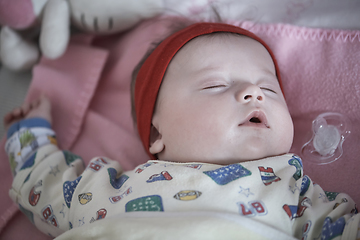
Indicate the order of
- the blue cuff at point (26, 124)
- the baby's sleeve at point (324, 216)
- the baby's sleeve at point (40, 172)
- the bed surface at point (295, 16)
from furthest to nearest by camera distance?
the blue cuff at point (26, 124), the bed surface at point (295, 16), the baby's sleeve at point (40, 172), the baby's sleeve at point (324, 216)

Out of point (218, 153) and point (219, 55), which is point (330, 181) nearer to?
point (218, 153)

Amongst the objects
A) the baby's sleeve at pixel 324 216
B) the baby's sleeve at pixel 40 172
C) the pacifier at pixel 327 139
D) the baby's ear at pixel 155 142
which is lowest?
the baby's sleeve at pixel 40 172

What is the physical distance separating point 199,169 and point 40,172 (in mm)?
587

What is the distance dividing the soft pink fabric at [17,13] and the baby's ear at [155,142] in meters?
0.74

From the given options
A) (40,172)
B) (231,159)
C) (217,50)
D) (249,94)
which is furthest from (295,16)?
(40,172)

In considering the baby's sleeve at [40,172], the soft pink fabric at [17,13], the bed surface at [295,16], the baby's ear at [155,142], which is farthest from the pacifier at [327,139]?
the soft pink fabric at [17,13]

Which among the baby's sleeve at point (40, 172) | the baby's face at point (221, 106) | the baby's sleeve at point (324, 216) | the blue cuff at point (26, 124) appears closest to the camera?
the baby's sleeve at point (324, 216)

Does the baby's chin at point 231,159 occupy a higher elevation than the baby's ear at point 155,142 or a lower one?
higher

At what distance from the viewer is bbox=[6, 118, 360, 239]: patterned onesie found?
75 cm

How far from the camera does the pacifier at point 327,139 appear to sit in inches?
41.3

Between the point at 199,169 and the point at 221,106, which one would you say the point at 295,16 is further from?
the point at 199,169

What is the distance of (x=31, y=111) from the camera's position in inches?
51.8

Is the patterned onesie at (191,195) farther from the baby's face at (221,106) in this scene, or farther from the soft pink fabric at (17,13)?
the soft pink fabric at (17,13)

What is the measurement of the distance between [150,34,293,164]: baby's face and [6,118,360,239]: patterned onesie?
2.0 inches
